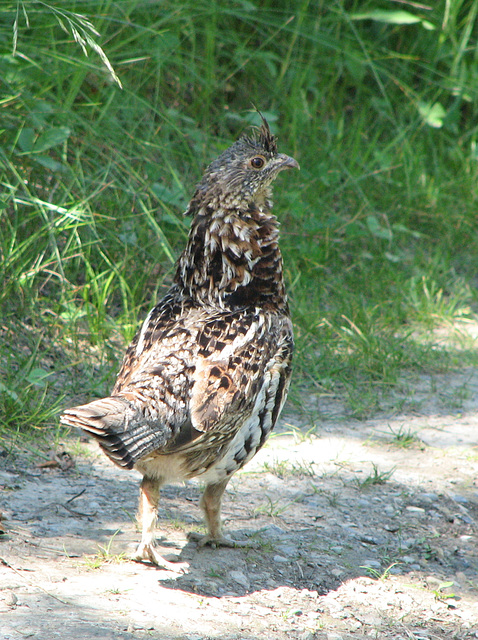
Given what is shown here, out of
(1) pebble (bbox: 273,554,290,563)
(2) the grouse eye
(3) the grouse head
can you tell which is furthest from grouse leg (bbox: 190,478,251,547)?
(2) the grouse eye

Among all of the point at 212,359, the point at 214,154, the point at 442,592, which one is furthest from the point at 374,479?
the point at 214,154

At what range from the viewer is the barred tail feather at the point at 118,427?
2.60 metres

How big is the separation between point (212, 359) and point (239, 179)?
92 cm

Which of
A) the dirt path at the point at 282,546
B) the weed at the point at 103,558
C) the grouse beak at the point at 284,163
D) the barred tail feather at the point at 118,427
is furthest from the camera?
the grouse beak at the point at 284,163

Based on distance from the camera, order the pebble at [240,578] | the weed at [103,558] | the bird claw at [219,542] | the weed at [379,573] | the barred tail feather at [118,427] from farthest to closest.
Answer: the bird claw at [219,542] → the weed at [379,573] → the pebble at [240,578] → the weed at [103,558] → the barred tail feather at [118,427]

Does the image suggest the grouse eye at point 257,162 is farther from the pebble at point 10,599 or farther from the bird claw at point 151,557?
the pebble at point 10,599

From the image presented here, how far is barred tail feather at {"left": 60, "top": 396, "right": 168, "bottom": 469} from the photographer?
260cm

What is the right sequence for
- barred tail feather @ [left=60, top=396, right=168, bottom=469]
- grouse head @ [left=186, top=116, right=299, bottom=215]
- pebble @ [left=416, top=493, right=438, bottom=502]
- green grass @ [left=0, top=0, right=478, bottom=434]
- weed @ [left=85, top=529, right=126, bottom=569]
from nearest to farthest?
barred tail feather @ [left=60, top=396, right=168, bottom=469] → weed @ [left=85, top=529, right=126, bottom=569] → grouse head @ [left=186, top=116, right=299, bottom=215] → pebble @ [left=416, top=493, right=438, bottom=502] → green grass @ [left=0, top=0, right=478, bottom=434]

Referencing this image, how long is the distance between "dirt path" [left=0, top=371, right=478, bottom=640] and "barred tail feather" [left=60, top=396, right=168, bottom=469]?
541 millimetres

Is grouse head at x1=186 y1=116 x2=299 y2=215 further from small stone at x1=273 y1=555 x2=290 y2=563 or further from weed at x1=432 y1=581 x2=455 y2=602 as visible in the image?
weed at x1=432 y1=581 x2=455 y2=602

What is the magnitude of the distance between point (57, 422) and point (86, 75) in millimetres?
2546

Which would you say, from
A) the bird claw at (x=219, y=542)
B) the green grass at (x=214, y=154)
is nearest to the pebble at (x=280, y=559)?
the bird claw at (x=219, y=542)

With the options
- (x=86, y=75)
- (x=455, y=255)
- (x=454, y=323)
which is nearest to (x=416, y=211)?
(x=455, y=255)

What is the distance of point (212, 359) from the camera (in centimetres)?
316
